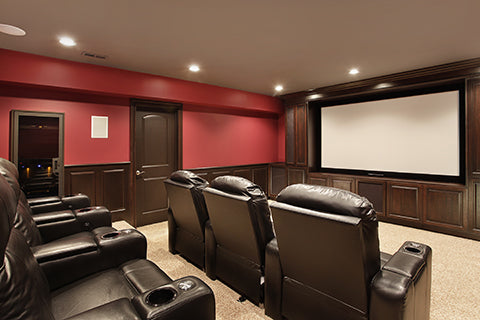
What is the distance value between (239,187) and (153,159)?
9.82 ft

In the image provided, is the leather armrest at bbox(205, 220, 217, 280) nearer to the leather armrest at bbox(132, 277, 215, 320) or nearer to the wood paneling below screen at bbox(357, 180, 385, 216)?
the leather armrest at bbox(132, 277, 215, 320)

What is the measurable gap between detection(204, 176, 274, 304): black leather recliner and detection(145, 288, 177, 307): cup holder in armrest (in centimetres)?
84

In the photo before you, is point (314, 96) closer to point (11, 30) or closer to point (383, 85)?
point (383, 85)

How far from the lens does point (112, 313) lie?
2.89 feet

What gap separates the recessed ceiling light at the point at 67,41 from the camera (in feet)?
8.98

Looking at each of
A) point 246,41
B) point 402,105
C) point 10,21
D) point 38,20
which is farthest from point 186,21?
point 402,105

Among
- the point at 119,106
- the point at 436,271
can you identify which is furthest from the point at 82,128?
the point at 436,271

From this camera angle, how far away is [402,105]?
14.4ft

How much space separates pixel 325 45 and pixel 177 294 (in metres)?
3.01

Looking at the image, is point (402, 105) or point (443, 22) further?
point (402, 105)

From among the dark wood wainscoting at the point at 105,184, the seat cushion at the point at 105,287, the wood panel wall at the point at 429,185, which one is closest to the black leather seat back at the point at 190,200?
the seat cushion at the point at 105,287

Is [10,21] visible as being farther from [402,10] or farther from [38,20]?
[402,10]

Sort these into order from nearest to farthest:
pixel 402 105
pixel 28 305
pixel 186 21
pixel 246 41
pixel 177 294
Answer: pixel 28 305
pixel 177 294
pixel 186 21
pixel 246 41
pixel 402 105

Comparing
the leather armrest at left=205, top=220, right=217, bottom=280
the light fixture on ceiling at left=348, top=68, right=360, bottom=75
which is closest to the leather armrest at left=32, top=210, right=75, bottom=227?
the leather armrest at left=205, top=220, right=217, bottom=280
